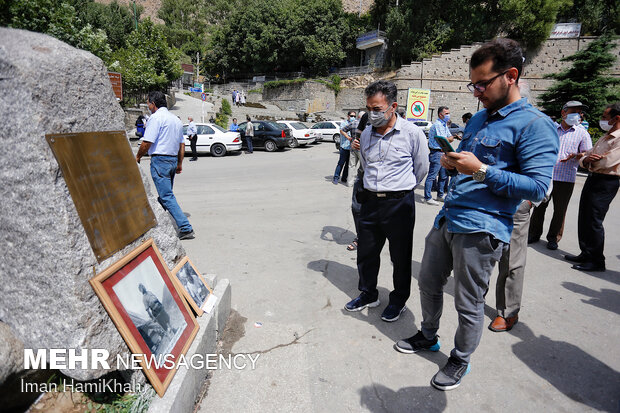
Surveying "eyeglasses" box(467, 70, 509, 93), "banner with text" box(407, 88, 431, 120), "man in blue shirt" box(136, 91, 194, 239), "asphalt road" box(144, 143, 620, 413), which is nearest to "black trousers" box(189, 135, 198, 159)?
"asphalt road" box(144, 143, 620, 413)

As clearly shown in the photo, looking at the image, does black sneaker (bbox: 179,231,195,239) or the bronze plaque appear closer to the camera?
the bronze plaque

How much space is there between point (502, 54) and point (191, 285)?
257 cm

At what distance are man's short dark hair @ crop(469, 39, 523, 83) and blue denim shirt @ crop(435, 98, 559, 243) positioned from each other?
0.72 feet

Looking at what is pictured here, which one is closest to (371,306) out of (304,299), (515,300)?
(304,299)

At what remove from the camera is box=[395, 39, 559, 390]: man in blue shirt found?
1.93m

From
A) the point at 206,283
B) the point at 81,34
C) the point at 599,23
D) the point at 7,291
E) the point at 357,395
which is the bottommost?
the point at 357,395

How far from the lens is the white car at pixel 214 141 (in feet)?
50.5

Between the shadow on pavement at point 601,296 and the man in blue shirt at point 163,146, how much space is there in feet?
16.4

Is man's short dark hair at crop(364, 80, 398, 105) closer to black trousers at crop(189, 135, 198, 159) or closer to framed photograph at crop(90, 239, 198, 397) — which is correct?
framed photograph at crop(90, 239, 198, 397)

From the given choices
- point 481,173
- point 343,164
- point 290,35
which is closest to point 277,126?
point 343,164

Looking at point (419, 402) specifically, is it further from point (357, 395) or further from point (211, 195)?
point (211, 195)

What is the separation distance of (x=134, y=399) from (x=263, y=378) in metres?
0.86

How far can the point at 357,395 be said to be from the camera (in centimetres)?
236

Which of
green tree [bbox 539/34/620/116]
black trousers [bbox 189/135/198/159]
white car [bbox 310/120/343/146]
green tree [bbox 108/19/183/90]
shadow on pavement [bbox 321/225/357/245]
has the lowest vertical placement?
shadow on pavement [bbox 321/225/357/245]
